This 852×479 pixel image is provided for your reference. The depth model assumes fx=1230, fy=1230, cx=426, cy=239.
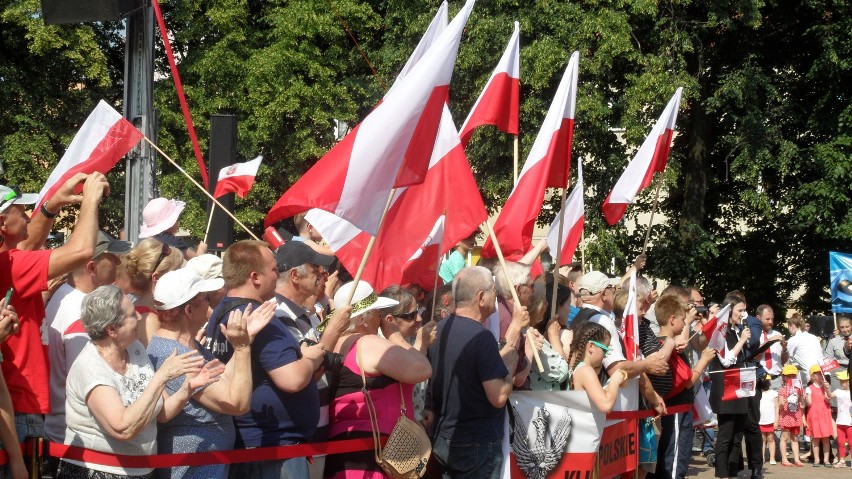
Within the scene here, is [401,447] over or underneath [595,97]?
underneath

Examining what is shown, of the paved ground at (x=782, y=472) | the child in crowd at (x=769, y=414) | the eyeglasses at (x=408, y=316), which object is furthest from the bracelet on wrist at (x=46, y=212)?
the child in crowd at (x=769, y=414)

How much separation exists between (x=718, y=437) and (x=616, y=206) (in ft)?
10.5

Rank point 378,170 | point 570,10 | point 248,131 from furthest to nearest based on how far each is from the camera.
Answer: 1. point 248,131
2. point 570,10
3. point 378,170

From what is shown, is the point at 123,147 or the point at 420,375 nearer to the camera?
the point at 420,375

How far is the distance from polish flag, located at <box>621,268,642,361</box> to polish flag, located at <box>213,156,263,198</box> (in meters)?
Answer: 3.74

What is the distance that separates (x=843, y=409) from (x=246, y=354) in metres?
12.6

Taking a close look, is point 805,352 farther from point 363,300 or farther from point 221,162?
point 363,300

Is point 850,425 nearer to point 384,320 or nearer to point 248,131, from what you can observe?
point 384,320

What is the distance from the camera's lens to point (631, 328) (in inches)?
334

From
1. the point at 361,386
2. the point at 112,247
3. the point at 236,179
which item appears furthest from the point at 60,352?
the point at 236,179

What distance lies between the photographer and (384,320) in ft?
21.0

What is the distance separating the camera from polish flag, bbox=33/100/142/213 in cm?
724

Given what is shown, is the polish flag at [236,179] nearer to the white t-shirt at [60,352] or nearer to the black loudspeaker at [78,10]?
the black loudspeaker at [78,10]

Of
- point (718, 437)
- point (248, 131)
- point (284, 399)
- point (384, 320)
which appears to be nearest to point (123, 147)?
point (384, 320)
